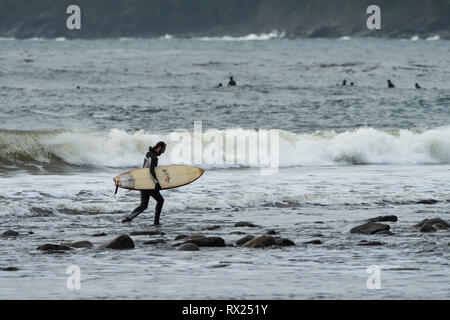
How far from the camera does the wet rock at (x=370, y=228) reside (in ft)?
45.6

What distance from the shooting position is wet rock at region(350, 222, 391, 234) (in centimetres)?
1390

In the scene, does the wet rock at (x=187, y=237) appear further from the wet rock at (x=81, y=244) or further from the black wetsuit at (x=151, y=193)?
the black wetsuit at (x=151, y=193)

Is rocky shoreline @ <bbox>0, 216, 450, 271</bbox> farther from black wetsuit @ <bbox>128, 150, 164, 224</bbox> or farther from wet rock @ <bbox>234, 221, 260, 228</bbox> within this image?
black wetsuit @ <bbox>128, 150, 164, 224</bbox>

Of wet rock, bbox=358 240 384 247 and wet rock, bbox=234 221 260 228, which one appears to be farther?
wet rock, bbox=234 221 260 228

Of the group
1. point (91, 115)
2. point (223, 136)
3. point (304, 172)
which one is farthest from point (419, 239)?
point (91, 115)

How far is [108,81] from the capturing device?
2195 inches

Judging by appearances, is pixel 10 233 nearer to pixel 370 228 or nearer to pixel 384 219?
pixel 370 228

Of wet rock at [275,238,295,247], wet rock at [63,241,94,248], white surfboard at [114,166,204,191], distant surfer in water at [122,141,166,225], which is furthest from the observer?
white surfboard at [114,166,204,191]

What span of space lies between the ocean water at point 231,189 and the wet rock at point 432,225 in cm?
28

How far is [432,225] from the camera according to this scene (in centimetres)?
1403

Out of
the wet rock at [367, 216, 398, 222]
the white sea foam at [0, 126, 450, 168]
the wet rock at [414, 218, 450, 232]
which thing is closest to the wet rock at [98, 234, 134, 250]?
the wet rock at [414, 218, 450, 232]

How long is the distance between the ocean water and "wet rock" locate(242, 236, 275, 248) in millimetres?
220

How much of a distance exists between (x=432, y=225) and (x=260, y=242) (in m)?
2.98

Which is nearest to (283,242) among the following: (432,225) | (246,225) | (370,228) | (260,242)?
(260,242)
